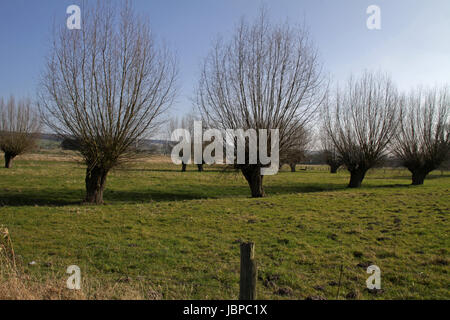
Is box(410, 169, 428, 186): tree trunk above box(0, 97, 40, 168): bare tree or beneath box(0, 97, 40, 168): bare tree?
beneath

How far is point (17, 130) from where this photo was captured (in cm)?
3766

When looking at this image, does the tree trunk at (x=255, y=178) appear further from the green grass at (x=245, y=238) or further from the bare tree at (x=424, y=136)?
the bare tree at (x=424, y=136)

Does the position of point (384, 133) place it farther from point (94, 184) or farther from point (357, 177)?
point (94, 184)

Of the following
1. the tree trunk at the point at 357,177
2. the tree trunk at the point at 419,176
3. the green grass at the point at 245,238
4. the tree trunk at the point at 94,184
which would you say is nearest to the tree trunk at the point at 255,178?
the green grass at the point at 245,238

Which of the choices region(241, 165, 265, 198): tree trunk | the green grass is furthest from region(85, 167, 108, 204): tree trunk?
region(241, 165, 265, 198): tree trunk

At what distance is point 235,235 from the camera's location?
877 cm

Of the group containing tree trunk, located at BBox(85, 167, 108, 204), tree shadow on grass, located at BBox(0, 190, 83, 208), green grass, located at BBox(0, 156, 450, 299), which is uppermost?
tree trunk, located at BBox(85, 167, 108, 204)

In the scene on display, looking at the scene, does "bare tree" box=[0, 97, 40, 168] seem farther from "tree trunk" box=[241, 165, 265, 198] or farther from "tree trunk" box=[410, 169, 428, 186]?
"tree trunk" box=[410, 169, 428, 186]

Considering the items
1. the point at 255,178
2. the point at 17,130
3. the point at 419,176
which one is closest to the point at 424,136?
the point at 419,176

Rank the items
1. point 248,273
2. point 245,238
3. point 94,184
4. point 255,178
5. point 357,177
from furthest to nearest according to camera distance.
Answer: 1. point 357,177
2. point 255,178
3. point 94,184
4. point 245,238
5. point 248,273

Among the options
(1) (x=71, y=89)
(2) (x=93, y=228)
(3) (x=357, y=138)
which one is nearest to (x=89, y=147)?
(1) (x=71, y=89)

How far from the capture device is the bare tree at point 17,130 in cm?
3591

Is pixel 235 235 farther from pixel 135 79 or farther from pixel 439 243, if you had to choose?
pixel 135 79

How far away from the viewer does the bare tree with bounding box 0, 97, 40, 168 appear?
118 ft
